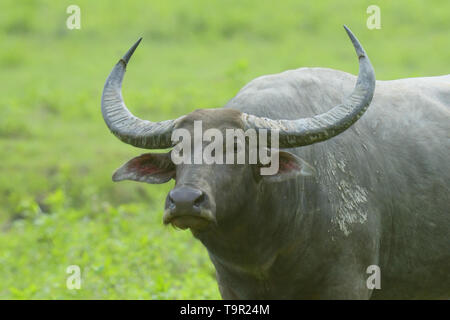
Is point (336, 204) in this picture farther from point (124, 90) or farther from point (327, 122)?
point (124, 90)

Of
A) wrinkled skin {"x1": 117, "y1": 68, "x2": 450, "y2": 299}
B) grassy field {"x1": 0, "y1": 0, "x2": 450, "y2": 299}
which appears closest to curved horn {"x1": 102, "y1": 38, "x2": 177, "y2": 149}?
wrinkled skin {"x1": 117, "y1": 68, "x2": 450, "y2": 299}

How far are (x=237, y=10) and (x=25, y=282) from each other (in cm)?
1089

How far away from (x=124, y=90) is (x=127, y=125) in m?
9.01

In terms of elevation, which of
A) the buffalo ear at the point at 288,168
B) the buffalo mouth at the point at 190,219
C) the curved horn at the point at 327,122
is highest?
the curved horn at the point at 327,122

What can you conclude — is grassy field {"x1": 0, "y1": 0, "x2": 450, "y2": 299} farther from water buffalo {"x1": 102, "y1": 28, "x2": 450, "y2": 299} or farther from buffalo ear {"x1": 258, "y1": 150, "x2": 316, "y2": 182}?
buffalo ear {"x1": 258, "y1": 150, "x2": 316, "y2": 182}

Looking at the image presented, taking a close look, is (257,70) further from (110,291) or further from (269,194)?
(269,194)

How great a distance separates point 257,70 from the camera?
14.3 m

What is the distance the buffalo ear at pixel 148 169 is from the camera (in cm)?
446

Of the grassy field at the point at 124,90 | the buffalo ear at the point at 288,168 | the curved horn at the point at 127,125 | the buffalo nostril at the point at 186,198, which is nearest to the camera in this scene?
the buffalo nostril at the point at 186,198

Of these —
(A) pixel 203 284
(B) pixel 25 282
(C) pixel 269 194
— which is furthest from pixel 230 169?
(B) pixel 25 282

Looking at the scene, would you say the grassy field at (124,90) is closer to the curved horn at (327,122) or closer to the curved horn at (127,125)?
the curved horn at (127,125)

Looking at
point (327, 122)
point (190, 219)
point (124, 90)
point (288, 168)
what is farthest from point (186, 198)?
point (124, 90)

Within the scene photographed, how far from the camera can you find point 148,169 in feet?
14.8

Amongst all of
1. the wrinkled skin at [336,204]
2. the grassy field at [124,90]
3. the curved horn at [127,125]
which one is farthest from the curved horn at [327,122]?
the grassy field at [124,90]
